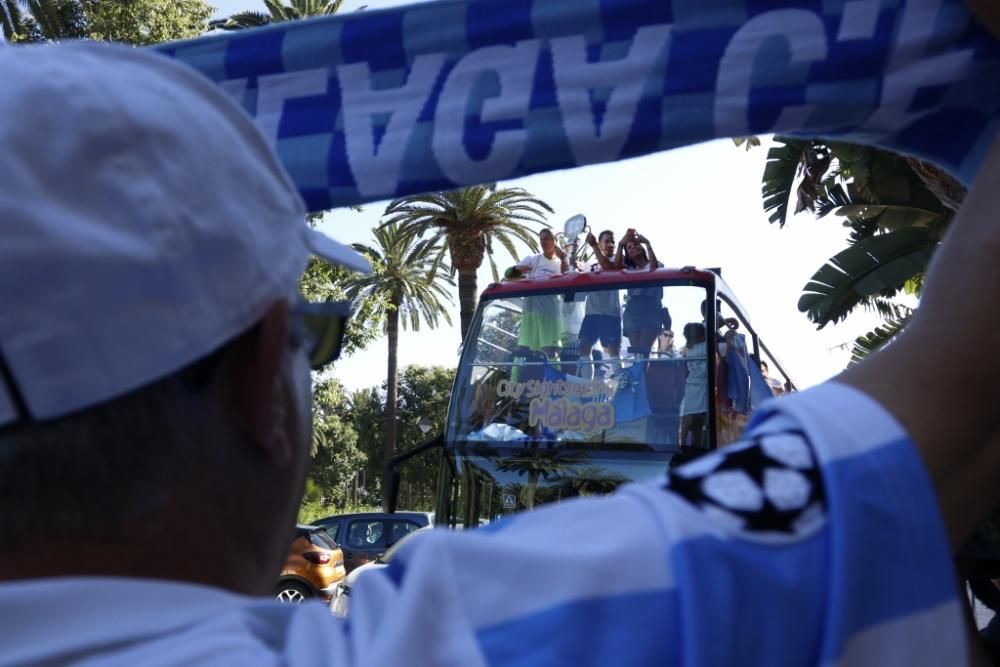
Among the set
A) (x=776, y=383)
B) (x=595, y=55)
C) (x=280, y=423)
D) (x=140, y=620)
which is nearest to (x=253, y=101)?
(x=595, y=55)

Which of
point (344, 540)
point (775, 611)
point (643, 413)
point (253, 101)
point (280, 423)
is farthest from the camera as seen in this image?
point (344, 540)

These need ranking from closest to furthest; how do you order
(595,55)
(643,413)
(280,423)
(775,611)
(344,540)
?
(775,611) → (280,423) → (595,55) → (643,413) → (344,540)

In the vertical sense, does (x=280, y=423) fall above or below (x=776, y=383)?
below

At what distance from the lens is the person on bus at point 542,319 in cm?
1076

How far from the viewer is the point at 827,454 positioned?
80 cm

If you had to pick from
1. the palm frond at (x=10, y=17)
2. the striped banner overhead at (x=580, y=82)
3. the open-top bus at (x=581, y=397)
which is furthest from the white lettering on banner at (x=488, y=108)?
the palm frond at (x=10, y=17)

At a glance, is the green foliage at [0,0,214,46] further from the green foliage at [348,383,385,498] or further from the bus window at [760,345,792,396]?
the green foliage at [348,383,385,498]

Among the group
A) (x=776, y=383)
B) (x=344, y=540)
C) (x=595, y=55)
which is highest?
(x=776, y=383)

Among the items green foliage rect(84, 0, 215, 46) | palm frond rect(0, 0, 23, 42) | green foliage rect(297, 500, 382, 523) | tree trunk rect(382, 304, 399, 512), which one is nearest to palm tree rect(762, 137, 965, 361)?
green foliage rect(84, 0, 215, 46)

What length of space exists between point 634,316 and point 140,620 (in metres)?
9.90

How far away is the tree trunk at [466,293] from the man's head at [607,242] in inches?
542

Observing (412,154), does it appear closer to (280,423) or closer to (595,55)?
(595,55)

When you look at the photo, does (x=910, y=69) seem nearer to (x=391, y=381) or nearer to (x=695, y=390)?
(x=695, y=390)

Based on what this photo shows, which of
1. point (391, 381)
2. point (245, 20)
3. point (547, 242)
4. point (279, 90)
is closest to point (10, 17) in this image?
point (245, 20)
